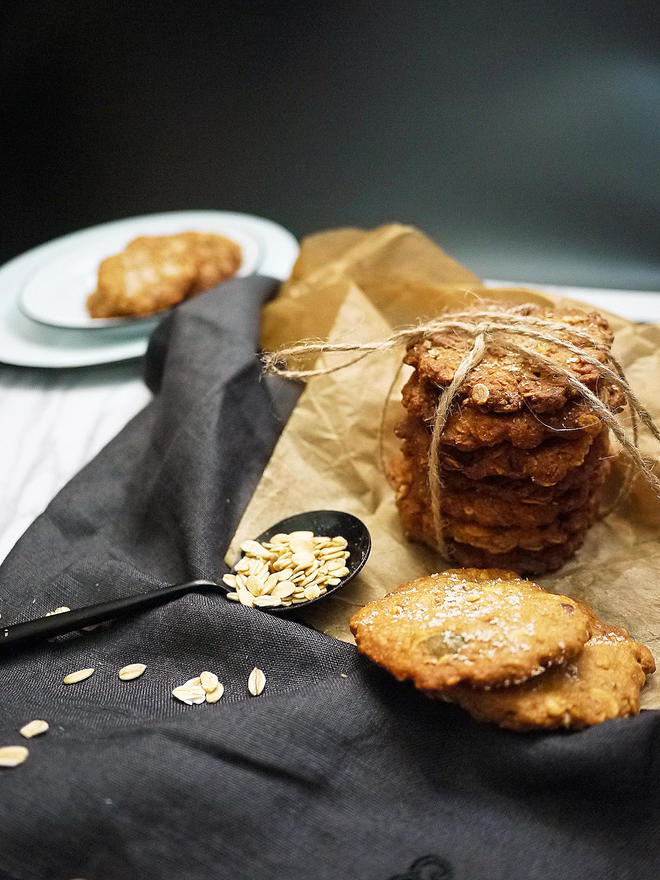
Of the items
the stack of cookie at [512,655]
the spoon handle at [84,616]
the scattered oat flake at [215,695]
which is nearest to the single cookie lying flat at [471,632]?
the stack of cookie at [512,655]

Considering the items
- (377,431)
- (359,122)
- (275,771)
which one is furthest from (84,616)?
(359,122)

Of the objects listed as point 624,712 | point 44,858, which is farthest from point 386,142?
point 44,858

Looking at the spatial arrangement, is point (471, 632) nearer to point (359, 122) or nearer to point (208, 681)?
point (208, 681)

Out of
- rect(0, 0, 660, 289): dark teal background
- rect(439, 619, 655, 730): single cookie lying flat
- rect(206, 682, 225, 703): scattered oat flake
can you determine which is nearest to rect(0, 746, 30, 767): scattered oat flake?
rect(206, 682, 225, 703): scattered oat flake

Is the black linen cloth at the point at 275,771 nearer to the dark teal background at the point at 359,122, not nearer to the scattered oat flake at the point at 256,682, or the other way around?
the scattered oat flake at the point at 256,682

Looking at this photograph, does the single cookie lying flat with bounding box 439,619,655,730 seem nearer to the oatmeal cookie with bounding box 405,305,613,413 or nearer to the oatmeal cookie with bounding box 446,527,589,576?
the oatmeal cookie with bounding box 446,527,589,576

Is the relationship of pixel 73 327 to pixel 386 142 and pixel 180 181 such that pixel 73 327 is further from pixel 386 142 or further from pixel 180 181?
pixel 386 142
